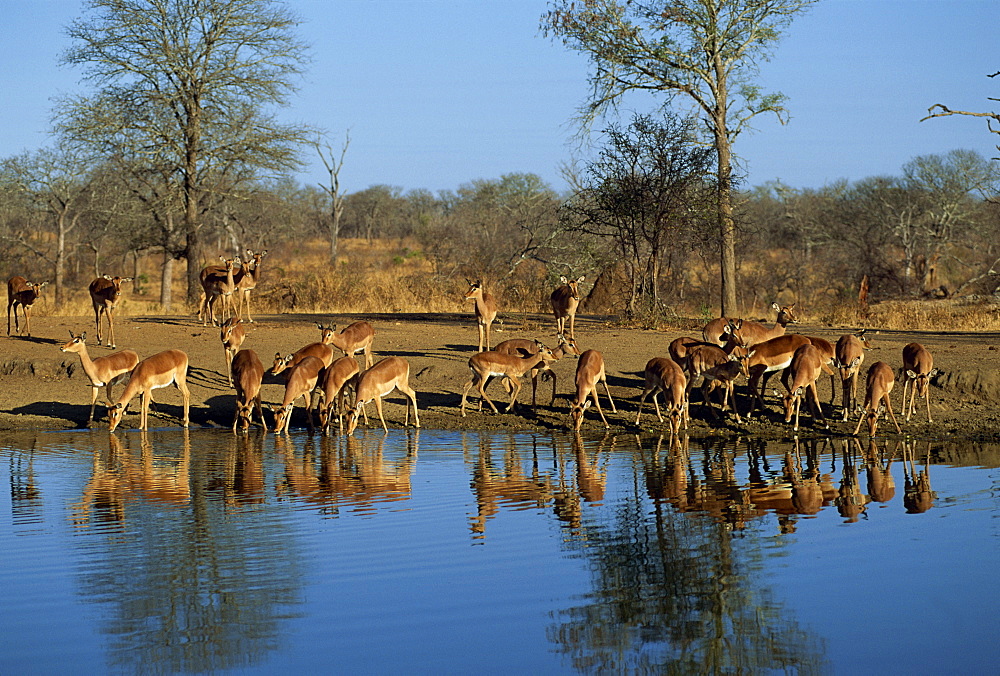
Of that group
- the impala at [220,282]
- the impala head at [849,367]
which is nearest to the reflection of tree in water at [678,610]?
the impala head at [849,367]

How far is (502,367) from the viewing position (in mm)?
15383

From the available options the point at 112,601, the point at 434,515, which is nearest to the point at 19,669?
the point at 112,601

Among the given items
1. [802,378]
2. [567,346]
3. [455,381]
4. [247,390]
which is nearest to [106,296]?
[247,390]

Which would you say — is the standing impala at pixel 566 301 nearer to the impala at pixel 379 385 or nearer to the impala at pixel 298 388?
the impala at pixel 379 385

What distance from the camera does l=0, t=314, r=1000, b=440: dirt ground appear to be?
48.2ft

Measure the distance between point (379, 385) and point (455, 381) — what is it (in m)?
2.27

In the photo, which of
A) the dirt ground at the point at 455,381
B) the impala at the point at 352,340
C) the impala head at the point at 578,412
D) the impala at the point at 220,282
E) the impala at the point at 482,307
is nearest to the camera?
the impala head at the point at 578,412

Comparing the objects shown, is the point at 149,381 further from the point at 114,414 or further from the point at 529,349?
the point at 529,349

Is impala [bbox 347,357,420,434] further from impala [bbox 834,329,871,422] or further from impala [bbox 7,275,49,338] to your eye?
impala [bbox 7,275,49,338]

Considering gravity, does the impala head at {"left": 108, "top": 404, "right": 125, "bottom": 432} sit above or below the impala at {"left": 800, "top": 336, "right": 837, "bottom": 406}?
below

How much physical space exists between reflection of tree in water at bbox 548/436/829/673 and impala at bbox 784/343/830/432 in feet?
18.1

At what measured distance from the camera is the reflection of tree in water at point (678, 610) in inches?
229

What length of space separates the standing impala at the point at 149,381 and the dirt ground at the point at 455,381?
0.44 meters

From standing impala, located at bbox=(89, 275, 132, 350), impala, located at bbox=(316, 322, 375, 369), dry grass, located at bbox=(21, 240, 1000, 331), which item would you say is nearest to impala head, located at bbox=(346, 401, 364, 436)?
impala, located at bbox=(316, 322, 375, 369)
